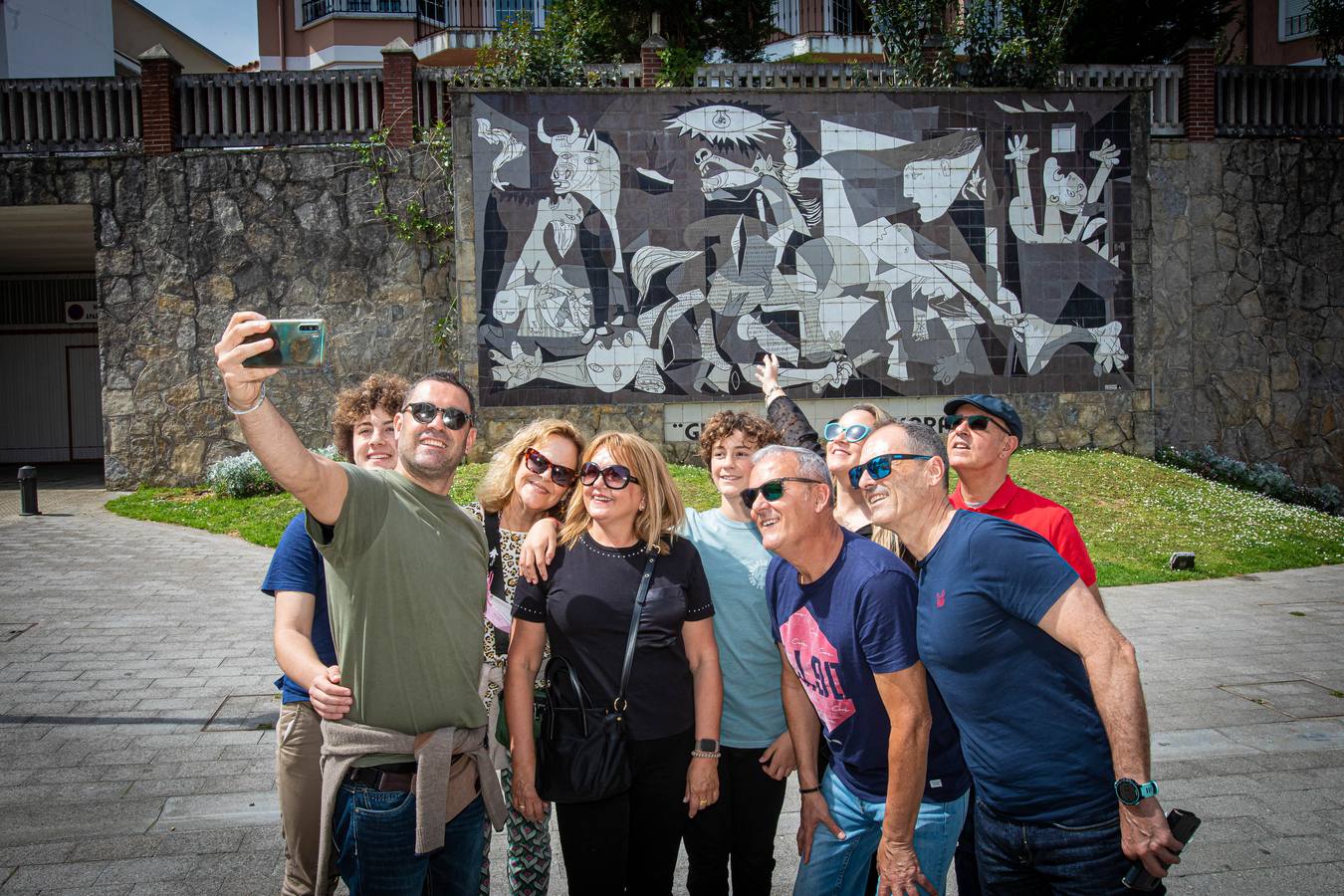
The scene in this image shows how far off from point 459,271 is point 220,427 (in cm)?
465

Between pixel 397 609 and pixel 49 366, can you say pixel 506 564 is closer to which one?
pixel 397 609

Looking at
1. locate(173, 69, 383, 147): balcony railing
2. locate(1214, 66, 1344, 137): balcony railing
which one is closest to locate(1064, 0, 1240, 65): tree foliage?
locate(1214, 66, 1344, 137): balcony railing

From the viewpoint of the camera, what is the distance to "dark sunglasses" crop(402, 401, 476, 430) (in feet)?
9.30

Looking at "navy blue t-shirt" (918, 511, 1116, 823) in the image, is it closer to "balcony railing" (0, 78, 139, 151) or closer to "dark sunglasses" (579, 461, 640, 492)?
"dark sunglasses" (579, 461, 640, 492)

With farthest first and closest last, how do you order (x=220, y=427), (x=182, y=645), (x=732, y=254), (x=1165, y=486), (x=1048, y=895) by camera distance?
1. (x=220, y=427)
2. (x=732, y=254)
3. (x=1165, y=486)
4. (x=182, y=645)
5. (x=1048, y=895)

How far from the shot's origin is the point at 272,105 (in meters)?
14.8

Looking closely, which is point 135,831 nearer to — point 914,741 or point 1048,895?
point 914,741

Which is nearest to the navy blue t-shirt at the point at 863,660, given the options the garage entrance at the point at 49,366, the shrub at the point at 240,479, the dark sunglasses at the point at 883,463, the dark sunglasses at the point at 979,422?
the dark sunglasses at the point at 883,463

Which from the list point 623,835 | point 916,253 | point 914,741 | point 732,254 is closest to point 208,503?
point 732,254

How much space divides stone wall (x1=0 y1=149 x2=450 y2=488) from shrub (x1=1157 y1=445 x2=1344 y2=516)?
1180cm

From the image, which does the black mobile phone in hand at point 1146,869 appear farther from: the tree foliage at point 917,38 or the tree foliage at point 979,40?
the tree foliage at point 917,38

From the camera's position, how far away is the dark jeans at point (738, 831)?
130 inches

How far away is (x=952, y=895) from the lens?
148 inches

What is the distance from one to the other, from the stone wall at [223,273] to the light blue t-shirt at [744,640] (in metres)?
11.5
